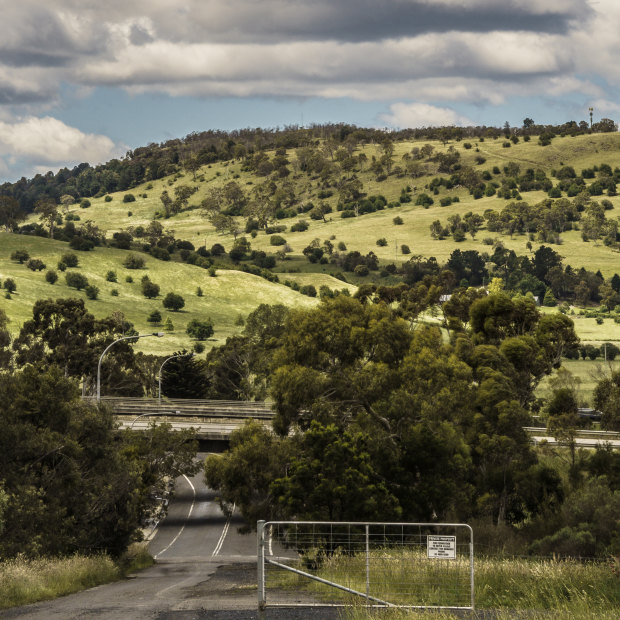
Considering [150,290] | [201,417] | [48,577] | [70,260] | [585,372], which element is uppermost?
[70,260]

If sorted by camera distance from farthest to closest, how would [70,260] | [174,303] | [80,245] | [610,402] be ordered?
[80,245], [70,260], [174,303], [610,402]

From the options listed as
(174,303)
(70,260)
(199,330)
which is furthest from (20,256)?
(199,330)

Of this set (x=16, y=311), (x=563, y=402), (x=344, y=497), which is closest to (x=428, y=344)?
(x=344, y=497)

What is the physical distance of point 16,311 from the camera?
131 metres

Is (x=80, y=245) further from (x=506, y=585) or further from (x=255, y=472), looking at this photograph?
(x=506, y=585)

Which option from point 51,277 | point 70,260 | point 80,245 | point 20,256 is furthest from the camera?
point 80,245

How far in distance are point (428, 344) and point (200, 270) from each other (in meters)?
132

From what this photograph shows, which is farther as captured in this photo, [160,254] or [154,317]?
[160,254]

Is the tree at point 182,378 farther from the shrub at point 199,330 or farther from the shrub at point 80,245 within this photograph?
the shrub at point 80,245

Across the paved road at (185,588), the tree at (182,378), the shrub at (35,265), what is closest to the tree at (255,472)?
the paved road at (185,588)

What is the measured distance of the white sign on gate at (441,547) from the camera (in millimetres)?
16375

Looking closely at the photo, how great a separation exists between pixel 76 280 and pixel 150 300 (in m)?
12.5

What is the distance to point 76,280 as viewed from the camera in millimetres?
155750

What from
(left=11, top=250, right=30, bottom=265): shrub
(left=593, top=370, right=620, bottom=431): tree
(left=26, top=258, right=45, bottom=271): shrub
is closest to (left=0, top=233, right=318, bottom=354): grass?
(left=26, top=258, right=45, bottom=271): shrub
